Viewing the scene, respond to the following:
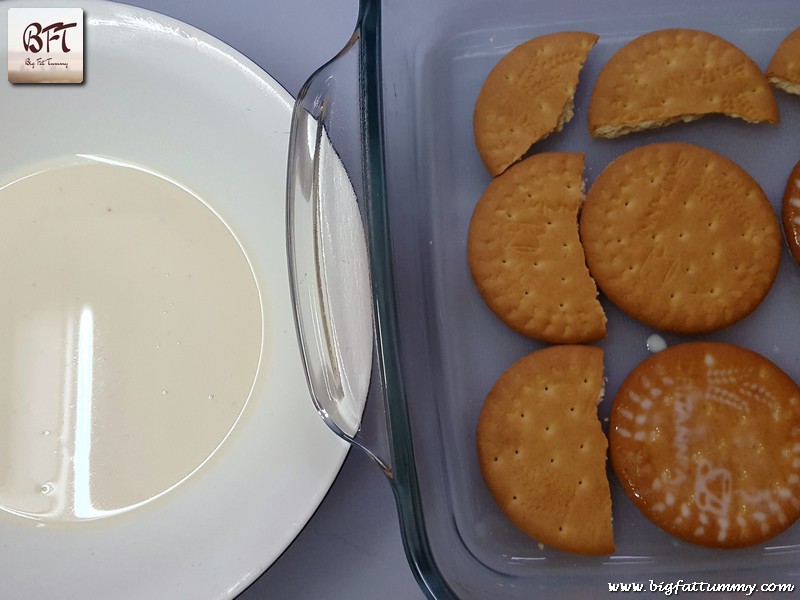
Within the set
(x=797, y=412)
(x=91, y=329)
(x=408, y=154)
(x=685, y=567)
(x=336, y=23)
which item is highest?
(x=336, y=23)

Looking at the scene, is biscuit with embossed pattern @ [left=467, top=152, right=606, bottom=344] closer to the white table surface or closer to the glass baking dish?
the glass baking dish

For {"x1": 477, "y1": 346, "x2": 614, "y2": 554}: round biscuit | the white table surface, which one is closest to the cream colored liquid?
the white table surface

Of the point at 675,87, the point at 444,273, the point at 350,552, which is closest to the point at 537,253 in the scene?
the point at 444,273

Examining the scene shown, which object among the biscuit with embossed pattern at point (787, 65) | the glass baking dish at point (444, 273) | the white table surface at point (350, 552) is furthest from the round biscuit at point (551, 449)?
the biscuit with embossed pattern at point (787, 65)

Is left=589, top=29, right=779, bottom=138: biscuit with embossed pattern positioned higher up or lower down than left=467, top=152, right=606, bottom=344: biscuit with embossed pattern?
higher up

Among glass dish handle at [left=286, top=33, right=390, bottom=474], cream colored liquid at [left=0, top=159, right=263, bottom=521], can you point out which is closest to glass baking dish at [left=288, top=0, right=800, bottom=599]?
glass dish handle at [left=286, top=33, right=390, bottom=474]

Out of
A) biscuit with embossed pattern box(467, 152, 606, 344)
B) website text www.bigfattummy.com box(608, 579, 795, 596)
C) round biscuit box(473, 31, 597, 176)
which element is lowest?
website text www.bigfattummy.com box(608, 579, 795, 596)

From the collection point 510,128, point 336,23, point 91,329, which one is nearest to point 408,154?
point 510,128

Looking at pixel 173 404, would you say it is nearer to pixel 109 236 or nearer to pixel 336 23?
pixel 109 236
